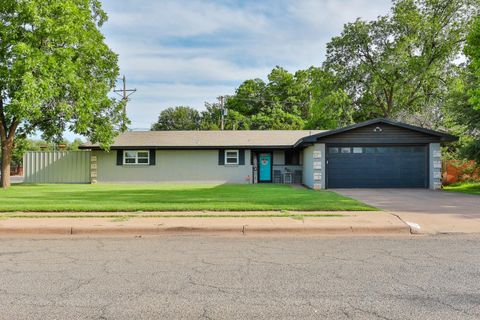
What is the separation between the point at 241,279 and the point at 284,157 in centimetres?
2213

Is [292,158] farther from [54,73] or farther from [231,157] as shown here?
[54,73]

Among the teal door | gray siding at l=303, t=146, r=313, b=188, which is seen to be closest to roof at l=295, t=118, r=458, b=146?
gray siding at l=303, t=146, r=313, b=188

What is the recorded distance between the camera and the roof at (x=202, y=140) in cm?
2631

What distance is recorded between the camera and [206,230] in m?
9.41

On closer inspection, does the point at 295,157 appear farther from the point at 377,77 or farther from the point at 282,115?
the point at 282,115

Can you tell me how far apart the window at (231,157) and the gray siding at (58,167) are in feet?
29.8

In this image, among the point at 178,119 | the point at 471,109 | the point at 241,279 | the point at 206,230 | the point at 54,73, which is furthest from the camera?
the point at 178,119

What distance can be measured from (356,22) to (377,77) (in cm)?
535

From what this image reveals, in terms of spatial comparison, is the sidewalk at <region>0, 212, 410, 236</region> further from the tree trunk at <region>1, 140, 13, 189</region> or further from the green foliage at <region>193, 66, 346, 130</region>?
the green foliage at <region>193, 66, 346, 130</region>

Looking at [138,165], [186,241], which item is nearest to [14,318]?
[186,241]

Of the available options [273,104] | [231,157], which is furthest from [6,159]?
[273,104]

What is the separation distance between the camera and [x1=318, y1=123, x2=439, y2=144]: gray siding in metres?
21.6

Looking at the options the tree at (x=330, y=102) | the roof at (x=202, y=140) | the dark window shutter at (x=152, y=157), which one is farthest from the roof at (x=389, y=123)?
the tree at (x=330, y=102)

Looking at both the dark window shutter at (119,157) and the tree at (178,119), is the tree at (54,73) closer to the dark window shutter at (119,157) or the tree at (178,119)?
the dark window shutter at (119,157)
